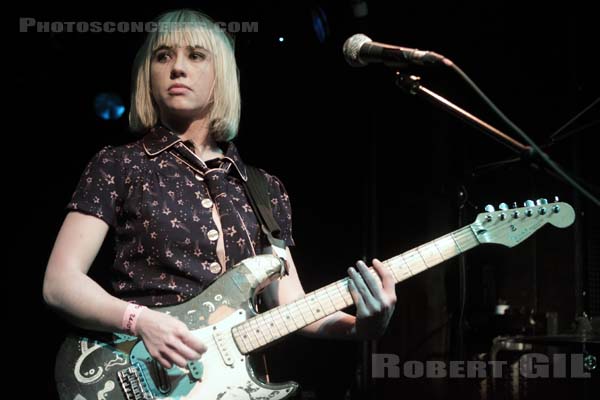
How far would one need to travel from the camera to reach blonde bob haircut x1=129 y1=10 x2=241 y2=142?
2383mm

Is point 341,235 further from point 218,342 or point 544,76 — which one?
point 218,342

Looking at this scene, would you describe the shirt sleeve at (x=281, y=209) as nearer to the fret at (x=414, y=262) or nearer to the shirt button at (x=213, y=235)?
the shirt button at (x=213, y=235)

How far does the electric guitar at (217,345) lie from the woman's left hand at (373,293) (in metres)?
0.05

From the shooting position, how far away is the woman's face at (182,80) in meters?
2.32

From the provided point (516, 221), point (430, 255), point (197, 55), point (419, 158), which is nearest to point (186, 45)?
point (197, 55)

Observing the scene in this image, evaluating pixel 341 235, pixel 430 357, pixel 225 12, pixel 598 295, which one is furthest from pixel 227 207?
pixel 598 295

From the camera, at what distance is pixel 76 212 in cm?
207

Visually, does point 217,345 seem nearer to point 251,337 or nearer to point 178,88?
point 251,337

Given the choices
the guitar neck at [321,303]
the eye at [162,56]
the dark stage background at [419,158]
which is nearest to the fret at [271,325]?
the guitar neck at [321,303]

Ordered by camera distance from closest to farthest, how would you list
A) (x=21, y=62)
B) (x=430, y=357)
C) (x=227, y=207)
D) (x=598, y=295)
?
1. (x=227, y=207)
2. (x=21, y=62)
3. (x=598, y=295)
4. (x=430, y=357)

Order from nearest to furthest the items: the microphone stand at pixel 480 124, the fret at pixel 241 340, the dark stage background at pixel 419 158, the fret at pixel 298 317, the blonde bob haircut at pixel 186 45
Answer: the microphone stand at pixel 480 124 → the fret at pixel 241 340 → the fret at pixel 298 317 → the blonde bob haircut at pixel 186 45 → the dark stage background at pixel 419 158

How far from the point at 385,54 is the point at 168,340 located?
1003 mm

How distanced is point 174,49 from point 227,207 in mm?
611

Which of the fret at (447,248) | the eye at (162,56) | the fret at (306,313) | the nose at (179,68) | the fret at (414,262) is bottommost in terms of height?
the fret at (306,313)
